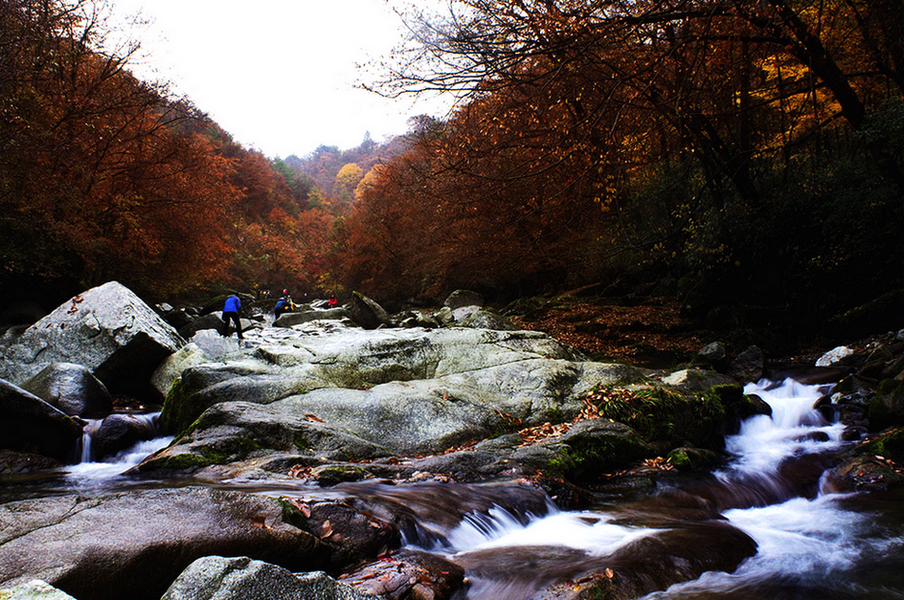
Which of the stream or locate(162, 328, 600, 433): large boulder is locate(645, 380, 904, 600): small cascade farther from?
locate(162, 328, 600, 433): large boulder

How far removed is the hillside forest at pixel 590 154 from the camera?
622 centimetres

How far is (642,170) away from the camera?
52.0 feet

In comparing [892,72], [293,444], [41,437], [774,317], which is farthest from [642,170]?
[41,437]

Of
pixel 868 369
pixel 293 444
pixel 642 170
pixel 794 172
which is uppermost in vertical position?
pixel 642 170

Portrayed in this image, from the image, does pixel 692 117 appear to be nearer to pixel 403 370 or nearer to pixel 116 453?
pixel 403 370

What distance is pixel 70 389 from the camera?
789cm

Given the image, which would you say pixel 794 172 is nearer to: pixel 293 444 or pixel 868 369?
pixel 868 369

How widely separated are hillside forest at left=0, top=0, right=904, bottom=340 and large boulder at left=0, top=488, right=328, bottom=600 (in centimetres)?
439

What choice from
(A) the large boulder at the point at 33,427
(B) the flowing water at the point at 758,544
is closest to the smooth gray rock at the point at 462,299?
(A) the large boulder at the point at 33,427

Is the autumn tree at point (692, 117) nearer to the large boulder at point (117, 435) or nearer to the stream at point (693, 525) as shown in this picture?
the stream at point (693, 525)

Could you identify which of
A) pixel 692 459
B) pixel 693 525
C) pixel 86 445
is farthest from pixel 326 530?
pixel 86 445

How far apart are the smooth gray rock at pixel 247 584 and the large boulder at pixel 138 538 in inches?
24.5

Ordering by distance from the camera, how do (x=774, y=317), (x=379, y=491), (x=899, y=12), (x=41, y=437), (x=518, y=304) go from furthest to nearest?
(x=518, y=304), (x=774, y=317), (x=899, y=12), (x=41, y=437), (x=379, y=491)

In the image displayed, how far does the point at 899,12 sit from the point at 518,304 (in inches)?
576
